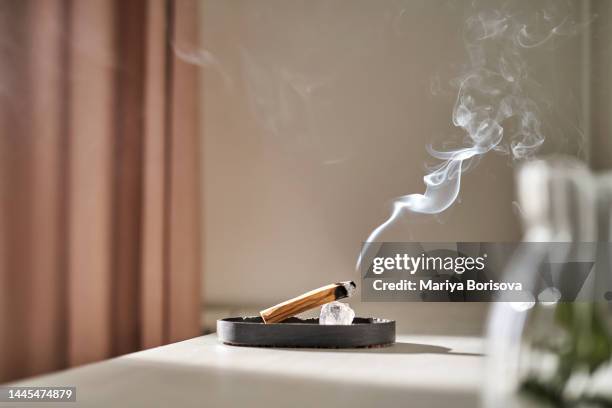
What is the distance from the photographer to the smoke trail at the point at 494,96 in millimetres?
1948

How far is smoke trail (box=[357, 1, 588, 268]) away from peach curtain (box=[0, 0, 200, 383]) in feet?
1.91

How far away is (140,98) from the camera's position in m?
1.78

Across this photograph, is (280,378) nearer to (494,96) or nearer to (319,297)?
(319,297)

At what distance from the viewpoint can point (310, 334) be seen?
3.92 feet

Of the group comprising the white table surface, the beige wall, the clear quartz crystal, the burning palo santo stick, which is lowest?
the white table surface

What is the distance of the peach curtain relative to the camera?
1.36 m

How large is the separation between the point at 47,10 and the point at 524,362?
1.16 meters

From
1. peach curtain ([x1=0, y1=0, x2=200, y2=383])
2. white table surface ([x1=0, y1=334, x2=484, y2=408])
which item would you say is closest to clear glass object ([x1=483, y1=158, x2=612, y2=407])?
white table surface ([x1=0, y1=334, x2=484, y2=408])

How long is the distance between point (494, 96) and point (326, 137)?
1.55 ft

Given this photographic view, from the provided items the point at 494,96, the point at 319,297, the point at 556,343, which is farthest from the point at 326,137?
the point at 556,343

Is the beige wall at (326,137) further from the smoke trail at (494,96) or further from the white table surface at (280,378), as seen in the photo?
the white table surface at (280,378)

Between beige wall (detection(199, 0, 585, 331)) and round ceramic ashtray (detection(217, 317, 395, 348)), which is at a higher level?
beige wall (detection(199, 0, 585, 331))

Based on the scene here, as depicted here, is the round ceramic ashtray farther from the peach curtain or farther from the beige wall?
the beige wall

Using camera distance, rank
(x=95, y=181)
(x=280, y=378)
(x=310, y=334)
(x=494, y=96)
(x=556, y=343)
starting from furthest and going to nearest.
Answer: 1. (x=494, y=96)
2. (x=95, y=181)
3. (x=310, y=334)
4. (x=280, y=378)
5. (x=556, y=343)
